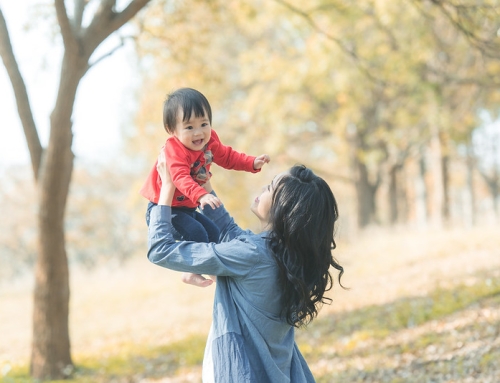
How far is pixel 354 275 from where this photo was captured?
38.9ft

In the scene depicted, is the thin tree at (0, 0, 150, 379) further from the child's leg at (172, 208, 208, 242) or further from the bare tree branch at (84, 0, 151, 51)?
the child's leg at (172, 208, 208, 242)

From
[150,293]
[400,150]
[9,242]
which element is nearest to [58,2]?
[150,293]

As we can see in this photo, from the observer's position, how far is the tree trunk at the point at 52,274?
6477 mm

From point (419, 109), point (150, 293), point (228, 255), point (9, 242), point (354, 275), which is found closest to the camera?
point (228, 255)

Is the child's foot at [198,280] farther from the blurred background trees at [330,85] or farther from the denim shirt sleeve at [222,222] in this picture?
the blurred background trees at [330,85]

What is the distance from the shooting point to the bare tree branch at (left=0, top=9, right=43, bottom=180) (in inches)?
261

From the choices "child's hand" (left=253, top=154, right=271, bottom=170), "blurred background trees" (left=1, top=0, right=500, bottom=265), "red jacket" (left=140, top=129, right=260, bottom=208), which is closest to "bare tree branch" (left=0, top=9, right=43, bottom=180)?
"blurred background trees" (left=1, top=0, right=500, bottom=265)

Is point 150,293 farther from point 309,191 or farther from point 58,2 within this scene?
point 309,191

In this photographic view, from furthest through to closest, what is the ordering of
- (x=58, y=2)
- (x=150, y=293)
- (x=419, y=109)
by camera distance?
(x=419, y=109) → (x=150, y=293) → (x=58, y=2)

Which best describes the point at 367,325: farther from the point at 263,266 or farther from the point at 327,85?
the point at 327,85

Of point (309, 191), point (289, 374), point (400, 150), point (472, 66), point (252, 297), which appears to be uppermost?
point (472, 66)

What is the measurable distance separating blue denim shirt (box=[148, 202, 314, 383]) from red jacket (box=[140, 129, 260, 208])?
0.15m

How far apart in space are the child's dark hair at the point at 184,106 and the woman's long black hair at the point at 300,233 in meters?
0.47

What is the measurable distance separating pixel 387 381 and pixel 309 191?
359 cm
